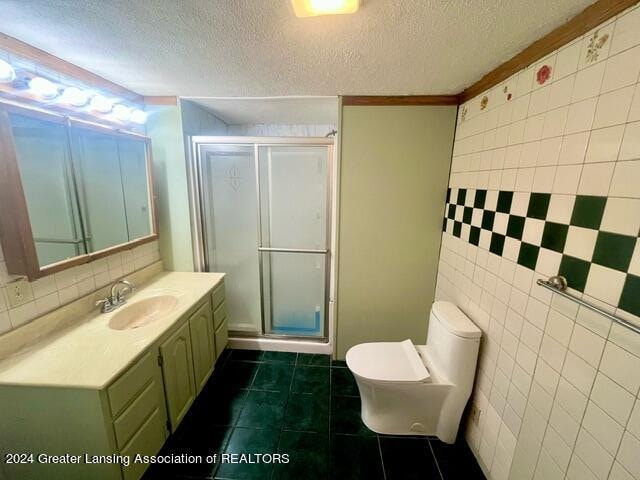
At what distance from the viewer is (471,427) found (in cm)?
147

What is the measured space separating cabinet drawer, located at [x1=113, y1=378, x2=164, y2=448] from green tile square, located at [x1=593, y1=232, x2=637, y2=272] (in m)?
1.89

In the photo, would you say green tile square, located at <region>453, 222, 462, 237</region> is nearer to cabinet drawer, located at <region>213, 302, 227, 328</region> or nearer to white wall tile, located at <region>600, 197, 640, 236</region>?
white wall tile, located at <region>600, 197, 640, 236</region>

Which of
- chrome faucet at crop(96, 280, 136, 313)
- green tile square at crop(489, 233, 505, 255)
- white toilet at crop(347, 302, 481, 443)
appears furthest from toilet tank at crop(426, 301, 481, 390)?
chrome faucet at crop(96, 280, 136, 313)

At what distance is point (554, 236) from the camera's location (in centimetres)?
96

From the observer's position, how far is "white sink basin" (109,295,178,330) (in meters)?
1.47

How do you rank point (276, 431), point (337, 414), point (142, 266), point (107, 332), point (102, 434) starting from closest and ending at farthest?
1. point (102, 434)
2. point (107, 332)
3. point (276, 431)
4. point (337, 414)
5. point (142, 266)

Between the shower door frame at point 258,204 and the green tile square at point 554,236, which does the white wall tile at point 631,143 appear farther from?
the shower door frame at point 258,204

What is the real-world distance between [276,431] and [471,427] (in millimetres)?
1185

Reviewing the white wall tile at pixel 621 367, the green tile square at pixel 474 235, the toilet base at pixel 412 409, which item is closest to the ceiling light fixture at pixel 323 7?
the green tile square at pixel 474 235

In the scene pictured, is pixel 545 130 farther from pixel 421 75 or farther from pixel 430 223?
pixel 430 223

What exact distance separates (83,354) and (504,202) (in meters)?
2.10

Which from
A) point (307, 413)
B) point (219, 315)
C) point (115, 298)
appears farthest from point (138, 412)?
point (307, 413)

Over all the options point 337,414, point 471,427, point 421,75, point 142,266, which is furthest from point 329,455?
point 421,75

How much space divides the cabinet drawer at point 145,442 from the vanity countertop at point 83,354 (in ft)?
1.21
